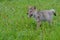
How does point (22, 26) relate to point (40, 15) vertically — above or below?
below

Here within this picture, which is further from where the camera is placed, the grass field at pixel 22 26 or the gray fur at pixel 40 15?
the gray fur at pixel 40 15

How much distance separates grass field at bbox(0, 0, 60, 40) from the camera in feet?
23.1

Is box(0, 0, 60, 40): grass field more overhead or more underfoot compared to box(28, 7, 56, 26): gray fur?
more underfoot

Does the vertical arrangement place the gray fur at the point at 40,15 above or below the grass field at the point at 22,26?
above

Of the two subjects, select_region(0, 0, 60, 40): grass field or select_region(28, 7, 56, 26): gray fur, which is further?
select_region(28, 7, 56, 26): gray fur

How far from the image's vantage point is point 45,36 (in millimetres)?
7000

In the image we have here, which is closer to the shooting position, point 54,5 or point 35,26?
point 35,26

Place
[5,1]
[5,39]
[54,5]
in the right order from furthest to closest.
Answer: [5,1], [54,5], [5,39]

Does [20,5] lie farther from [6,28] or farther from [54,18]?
[6,28]

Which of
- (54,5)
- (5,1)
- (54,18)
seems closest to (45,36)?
(54,18)

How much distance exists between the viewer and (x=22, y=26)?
7910 millimetres

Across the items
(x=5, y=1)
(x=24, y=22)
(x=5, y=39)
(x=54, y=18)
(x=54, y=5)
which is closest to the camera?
(x=5, y=39)

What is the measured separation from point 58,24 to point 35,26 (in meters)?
0.70

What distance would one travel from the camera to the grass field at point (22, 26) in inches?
278
